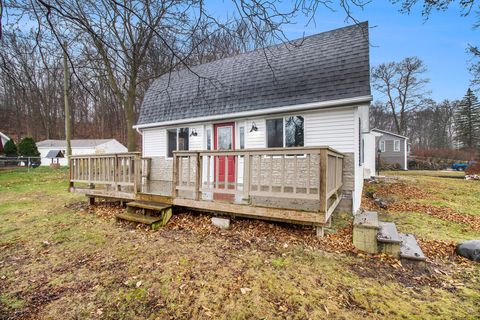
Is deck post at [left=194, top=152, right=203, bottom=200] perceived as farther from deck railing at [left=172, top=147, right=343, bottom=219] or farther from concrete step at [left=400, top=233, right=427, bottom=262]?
concrete step at [left=400, top=233, right=427, bottom=262]

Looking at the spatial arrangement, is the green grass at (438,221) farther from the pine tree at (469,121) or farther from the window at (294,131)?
the pine tree at (469,121)

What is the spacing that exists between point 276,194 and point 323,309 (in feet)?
6.23

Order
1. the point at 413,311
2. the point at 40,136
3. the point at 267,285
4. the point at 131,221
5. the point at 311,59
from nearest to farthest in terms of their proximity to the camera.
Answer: the point at 413,311
the point at 267,285
the point at 131,221
the point at 311,59
the point at 40,136

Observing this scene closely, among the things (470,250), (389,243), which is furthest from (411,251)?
(470,250)

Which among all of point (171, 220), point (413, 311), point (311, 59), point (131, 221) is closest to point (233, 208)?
point (171, 220)

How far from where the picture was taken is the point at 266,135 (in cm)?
762

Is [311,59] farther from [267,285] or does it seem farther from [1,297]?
[1,297]

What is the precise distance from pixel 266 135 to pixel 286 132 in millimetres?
665

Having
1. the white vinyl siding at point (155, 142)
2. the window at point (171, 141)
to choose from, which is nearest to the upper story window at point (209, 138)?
the window at point (171, 141)

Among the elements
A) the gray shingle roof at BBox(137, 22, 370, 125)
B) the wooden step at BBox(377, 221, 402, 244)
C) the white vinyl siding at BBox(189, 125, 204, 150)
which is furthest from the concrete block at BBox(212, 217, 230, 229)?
the white vinyl siding at BBox(189, 125, 204, 150)

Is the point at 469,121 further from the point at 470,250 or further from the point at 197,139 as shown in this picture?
the point at 197,139

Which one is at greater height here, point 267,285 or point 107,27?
point 107,27

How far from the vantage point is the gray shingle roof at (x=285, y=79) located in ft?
21.3

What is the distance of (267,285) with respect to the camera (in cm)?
300
